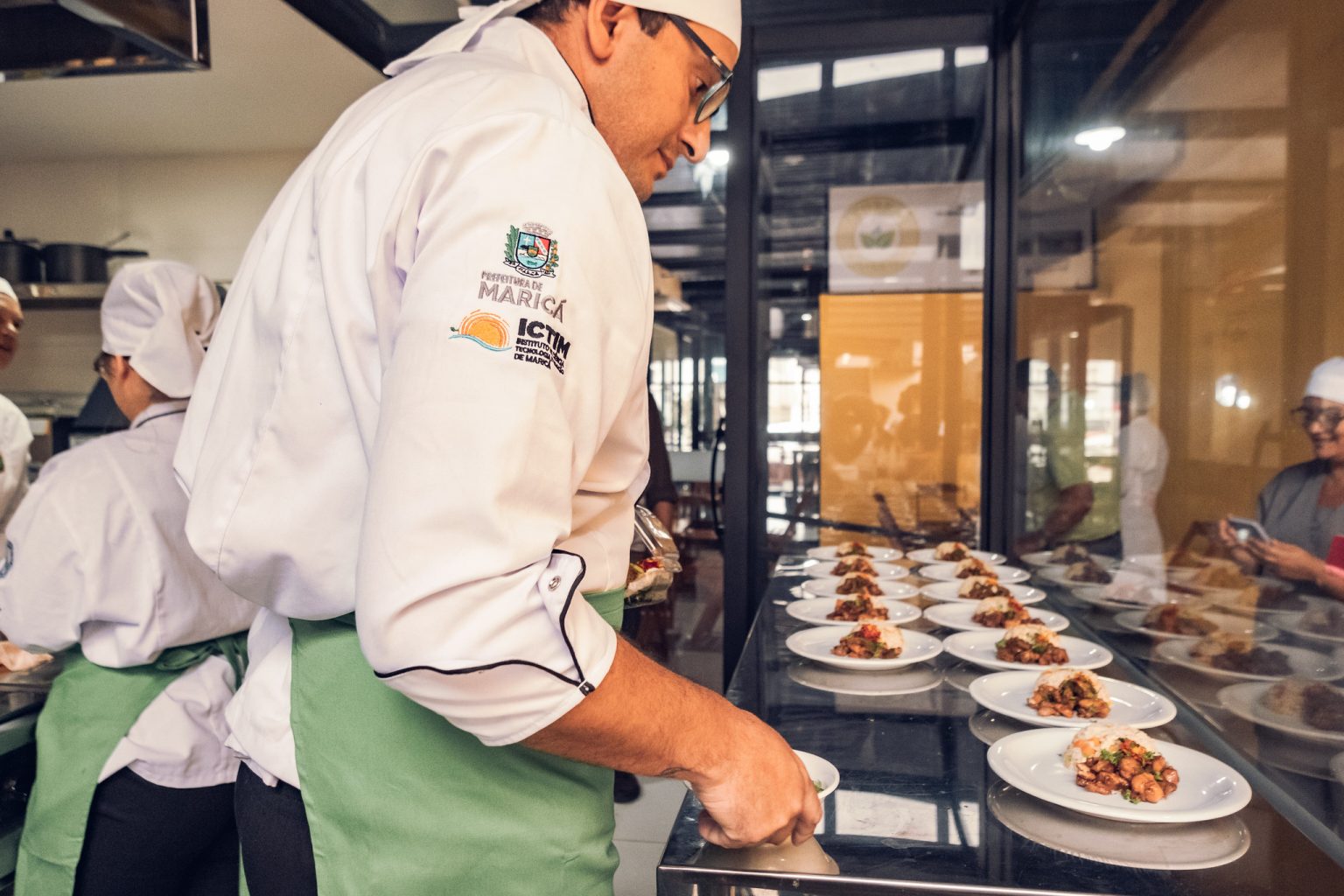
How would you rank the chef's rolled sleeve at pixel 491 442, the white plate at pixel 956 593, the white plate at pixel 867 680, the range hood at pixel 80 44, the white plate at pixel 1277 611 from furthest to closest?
the white plate at pixel 956 593
the range hood at pixel 80 44
the white plate at pixel 867 680
the white plate at pixel 1277 611
the chef's rolled sleeve at pixel 491 442

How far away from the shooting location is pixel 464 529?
640 millimetres

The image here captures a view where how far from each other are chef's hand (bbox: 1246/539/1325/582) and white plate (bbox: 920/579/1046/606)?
0.73 m

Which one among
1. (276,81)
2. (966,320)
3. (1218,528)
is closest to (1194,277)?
(1218,528)

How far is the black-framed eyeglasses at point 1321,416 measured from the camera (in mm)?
1133

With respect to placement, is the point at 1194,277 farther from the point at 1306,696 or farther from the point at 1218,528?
the point at 1306,696

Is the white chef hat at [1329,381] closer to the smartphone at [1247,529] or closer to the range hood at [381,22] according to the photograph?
the smartphone at [1247,529]

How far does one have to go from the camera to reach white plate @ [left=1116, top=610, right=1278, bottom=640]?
4.41 ft

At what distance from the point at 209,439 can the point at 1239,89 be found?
1487mm

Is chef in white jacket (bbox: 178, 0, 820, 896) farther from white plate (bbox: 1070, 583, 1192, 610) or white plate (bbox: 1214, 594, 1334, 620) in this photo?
white plate (bbox: 1070, 583, 1192, 610)

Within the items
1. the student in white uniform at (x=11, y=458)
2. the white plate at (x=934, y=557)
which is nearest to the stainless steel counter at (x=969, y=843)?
the white plate at (x=934, y=557)

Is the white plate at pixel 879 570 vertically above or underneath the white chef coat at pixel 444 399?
underneath

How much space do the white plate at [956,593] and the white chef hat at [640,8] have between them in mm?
1471

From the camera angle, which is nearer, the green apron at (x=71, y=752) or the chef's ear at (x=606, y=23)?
the chef's ear at (x=606, y=23)

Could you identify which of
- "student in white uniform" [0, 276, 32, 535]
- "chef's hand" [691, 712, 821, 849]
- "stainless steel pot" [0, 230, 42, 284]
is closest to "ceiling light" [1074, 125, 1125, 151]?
"chef's hand" [691, 712, 821, 849]
